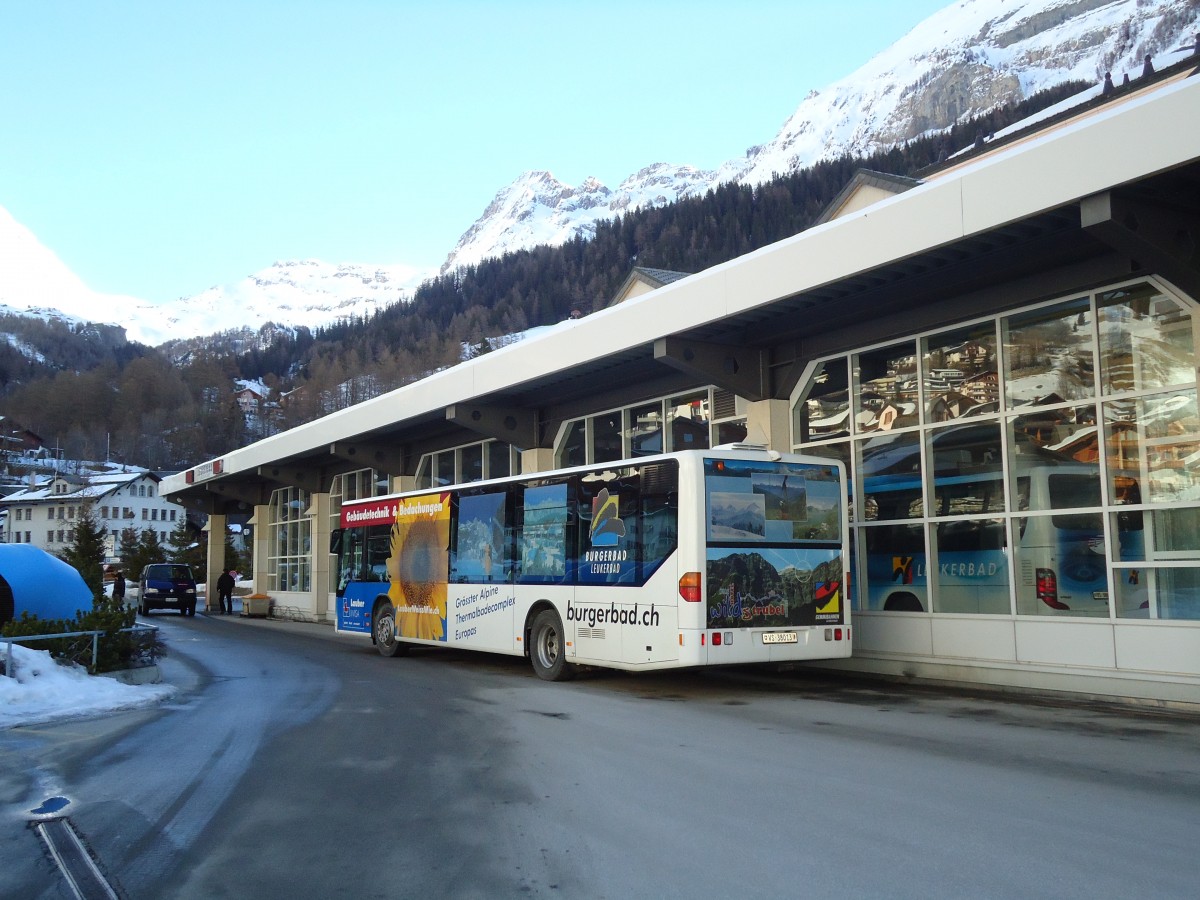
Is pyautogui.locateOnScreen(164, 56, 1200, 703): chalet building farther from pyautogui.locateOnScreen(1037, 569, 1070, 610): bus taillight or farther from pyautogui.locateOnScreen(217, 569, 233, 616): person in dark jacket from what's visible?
pyautogui.locateOnScreen(217, 569, 233, 616): person in dark jacket

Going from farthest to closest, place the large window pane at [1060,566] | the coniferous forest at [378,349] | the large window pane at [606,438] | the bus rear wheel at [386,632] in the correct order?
the coniferous forest at [378,349] < the large window pane at [606,438] < the bus rear wheel at [386,632] < the large window pane at [1060,566]

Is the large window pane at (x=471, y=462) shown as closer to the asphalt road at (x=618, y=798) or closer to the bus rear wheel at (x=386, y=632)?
the bus rear wheel at (x=386, y=632)

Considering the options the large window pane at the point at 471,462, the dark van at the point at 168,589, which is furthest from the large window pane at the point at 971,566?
the dark van at the point at 168,589

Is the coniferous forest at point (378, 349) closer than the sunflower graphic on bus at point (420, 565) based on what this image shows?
No

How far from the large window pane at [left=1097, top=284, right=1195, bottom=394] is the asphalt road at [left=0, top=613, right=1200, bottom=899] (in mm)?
3782

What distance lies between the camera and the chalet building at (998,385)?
37.7 feet

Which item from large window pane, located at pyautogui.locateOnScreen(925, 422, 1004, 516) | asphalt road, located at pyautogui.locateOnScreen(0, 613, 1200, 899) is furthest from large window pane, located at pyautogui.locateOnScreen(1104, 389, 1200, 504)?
asphalt road, located at pyautogui.locateOnScreen(0, 613, 1200, 899)

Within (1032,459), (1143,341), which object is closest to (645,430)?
(1032,459)

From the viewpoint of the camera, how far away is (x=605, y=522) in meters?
14.6

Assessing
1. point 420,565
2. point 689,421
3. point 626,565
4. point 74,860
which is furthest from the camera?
point 689,421

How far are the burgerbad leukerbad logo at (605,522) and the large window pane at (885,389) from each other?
4.25 metres

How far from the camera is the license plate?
525 inches

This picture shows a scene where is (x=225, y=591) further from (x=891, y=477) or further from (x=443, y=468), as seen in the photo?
(x=891, y=477)

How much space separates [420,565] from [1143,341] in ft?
40.3
